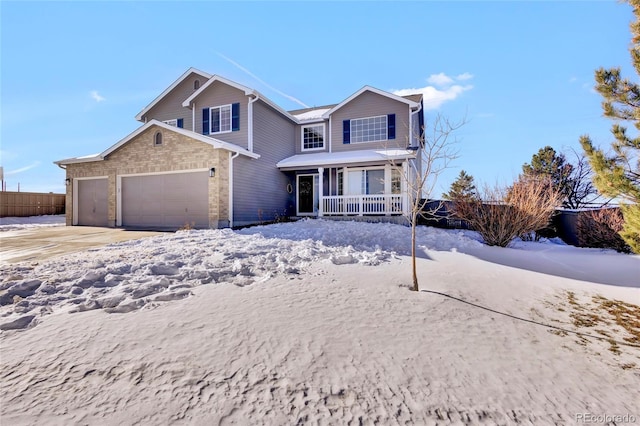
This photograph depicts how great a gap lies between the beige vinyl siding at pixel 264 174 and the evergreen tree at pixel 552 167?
16661 mm

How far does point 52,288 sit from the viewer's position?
12.3 feet

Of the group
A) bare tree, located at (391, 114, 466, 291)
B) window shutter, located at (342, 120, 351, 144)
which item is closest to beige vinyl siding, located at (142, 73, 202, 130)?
window shutter, located at (342, 120, 351, 144)

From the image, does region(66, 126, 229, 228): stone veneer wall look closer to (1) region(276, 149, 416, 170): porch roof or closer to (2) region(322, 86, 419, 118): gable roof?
(1) region(276, 149, 416, 170): porch roof

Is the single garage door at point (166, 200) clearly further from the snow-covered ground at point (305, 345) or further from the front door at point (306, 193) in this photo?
the snow-covered ground at point (305, 345)

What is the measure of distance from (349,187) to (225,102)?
735 centimetres

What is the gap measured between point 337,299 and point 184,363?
1.96 m

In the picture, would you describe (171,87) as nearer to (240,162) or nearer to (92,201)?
(92,201)

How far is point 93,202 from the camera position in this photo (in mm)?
13531

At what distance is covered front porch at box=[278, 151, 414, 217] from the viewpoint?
12.7 m

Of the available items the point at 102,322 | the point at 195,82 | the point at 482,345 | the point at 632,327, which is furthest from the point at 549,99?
the point at 195,82

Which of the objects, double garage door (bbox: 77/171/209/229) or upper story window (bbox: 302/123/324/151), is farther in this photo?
upper story window (bbox: 302/123/324/151)
